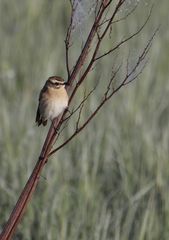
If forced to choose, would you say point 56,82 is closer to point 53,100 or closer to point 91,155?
point 53,100

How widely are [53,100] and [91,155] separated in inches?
74.9

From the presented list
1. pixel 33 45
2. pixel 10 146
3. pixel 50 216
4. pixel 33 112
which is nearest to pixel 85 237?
pixel 50 216

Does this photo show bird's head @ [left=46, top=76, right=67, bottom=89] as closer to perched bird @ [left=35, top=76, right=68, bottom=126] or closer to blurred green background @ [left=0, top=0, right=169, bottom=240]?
perched bird @ [left=35, top=76, right=68, bottom=126]

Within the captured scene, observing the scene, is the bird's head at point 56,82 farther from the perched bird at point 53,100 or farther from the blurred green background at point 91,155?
the blurred green background at point 91,155

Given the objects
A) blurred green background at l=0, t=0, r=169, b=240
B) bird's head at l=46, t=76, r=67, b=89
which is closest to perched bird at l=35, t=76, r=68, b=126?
bird's head at l=46, t=76, r=67, b=89

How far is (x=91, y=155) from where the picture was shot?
4164mm

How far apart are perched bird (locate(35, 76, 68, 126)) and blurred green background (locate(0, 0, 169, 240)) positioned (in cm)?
21

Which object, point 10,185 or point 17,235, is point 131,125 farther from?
point 17,235

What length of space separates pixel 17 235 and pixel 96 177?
2.21 feet

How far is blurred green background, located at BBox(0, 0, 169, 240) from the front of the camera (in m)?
3.36

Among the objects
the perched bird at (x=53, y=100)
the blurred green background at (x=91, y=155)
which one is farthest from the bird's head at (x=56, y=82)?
the blurred green background at (x=91, y=155)

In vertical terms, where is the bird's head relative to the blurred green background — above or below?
above

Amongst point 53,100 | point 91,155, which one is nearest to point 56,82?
point 53,100

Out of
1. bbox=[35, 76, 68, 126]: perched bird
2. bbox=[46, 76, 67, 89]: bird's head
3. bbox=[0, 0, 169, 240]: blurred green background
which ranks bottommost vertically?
bbox=[0, 0, 169, 240]: blurred green background
